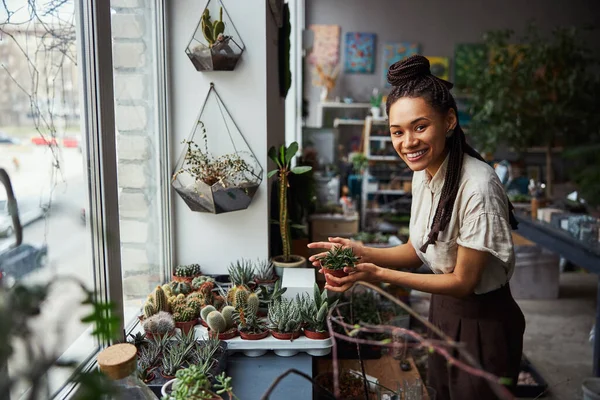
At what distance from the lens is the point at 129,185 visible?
1933 mm

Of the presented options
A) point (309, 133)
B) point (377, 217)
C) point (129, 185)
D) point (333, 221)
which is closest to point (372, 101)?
point (309, 133)

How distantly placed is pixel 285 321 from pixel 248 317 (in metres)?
0.14

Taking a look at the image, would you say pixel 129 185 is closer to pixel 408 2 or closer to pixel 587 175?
pixel 587 175

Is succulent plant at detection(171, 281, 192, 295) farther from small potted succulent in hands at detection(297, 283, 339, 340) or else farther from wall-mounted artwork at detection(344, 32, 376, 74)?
wall-mounted artwork at detection(344, 32, 376, 74)

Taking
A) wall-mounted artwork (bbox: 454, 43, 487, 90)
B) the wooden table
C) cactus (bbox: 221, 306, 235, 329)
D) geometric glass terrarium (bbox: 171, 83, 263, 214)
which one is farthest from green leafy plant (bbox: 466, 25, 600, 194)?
cactus (bbox: 221, 306, 235, 329)

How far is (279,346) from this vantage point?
1.76m

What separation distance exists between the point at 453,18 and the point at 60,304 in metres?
7.02

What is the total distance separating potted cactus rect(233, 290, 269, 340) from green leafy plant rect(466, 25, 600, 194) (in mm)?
4648

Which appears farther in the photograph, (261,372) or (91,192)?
(261,372)

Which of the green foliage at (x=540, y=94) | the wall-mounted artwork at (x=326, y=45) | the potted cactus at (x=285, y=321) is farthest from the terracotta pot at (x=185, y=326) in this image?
the wall-mounted artwork at (x=326, y=45)

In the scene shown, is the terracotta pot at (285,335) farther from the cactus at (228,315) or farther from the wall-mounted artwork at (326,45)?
the wall-mounted artwork at (326,45)

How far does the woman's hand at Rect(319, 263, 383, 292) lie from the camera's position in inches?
58.9

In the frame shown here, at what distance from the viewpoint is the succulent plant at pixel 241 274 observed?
2123mm

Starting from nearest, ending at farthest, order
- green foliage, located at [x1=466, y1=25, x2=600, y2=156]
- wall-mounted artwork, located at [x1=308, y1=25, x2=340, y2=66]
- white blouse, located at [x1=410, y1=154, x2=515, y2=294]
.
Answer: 1. white blouse, located at [x1=410, y1=154, x2=515, y2=294]
2. green foliage, located at [x1=466, y1=25, x2=600, y2=156]
3. wall-mounted artwork, located at [x1=308, y1=25, x2=340, y2=66]
